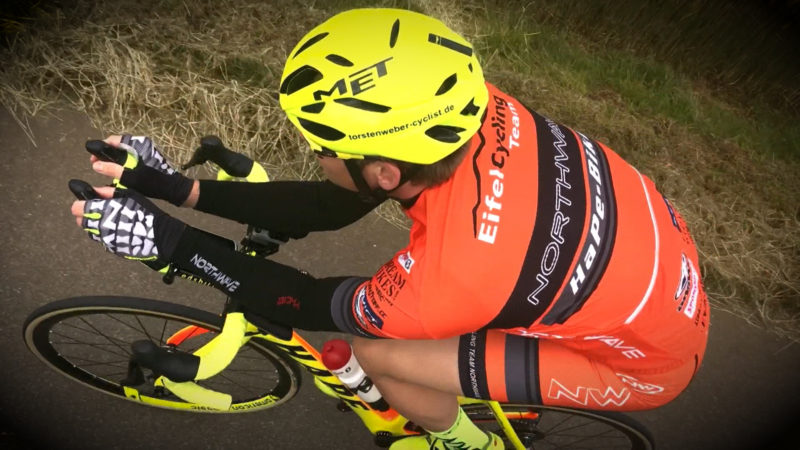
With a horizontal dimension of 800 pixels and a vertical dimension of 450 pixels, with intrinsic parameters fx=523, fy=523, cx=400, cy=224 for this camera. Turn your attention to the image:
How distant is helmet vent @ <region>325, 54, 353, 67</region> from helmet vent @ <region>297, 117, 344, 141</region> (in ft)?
0.65

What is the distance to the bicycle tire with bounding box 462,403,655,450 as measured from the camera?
8.02ft

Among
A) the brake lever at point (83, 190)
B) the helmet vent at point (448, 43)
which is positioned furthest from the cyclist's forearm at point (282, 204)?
the helmet vent at point (448, 43)

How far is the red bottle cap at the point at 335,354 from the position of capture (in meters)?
2.12

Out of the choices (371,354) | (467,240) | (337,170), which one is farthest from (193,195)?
(467,240)

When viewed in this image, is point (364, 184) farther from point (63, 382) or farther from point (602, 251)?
point (63, 382)

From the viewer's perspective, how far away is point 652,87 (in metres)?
5.25

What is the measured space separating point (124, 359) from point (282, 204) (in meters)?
1.34

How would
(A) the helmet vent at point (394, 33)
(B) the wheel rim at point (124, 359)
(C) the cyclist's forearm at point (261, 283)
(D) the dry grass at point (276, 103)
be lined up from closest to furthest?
(A) the helmet vent at point (394, 33) < (C) the cyclist's forearm at point (261, 283) < (B) the wheel rim at point (124, 359) < (D) the dry grass at point (276, 103)

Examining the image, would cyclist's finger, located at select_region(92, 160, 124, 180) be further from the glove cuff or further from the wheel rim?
the wheel rim

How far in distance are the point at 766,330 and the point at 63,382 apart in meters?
4.57

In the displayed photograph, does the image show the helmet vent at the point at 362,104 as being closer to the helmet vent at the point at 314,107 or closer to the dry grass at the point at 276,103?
the helmet vent at the point at 314,107

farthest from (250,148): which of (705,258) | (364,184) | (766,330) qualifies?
(766,330)

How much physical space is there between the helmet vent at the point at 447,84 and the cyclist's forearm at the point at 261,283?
771 mm

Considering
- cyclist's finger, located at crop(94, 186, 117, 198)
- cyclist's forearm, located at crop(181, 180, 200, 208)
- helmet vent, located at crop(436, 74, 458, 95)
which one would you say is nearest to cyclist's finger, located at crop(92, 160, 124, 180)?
cyclist's finger, located at crop(94, 186, 117, 198)
